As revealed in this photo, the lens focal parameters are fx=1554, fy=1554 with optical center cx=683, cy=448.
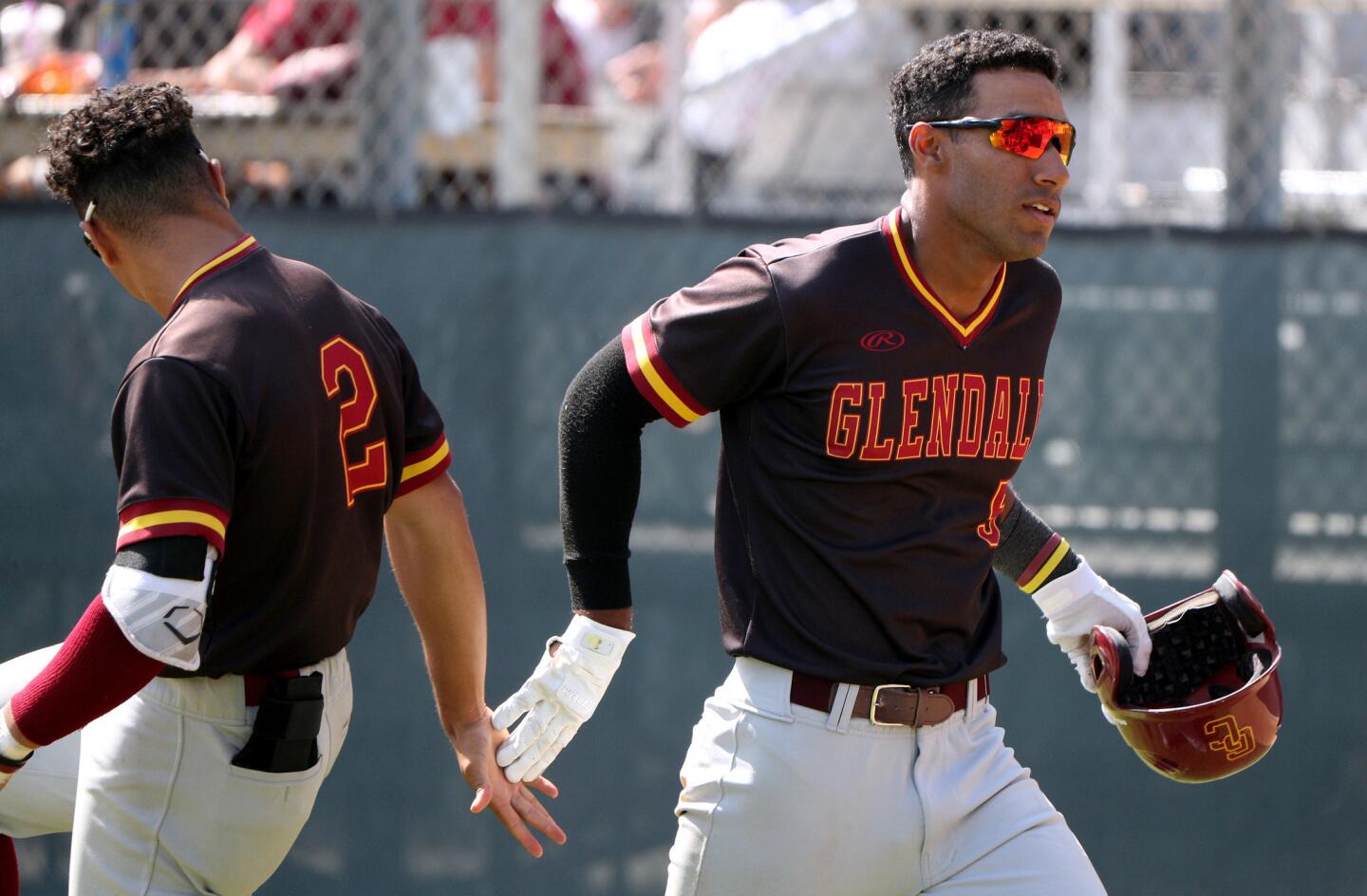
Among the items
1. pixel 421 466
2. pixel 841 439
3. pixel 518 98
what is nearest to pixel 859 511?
pixel 841 439

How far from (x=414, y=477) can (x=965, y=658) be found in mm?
1089

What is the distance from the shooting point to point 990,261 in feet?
9.02

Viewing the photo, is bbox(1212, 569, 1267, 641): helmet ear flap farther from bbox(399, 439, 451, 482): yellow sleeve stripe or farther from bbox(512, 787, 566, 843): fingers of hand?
bbox(399, 439, 451, 482): yellow sleeve stripe

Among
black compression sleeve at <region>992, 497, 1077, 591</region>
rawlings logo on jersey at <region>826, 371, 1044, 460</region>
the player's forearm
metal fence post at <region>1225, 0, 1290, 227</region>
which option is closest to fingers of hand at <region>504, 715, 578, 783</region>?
the player's forearm

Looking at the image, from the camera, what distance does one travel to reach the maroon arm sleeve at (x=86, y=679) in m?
2.40

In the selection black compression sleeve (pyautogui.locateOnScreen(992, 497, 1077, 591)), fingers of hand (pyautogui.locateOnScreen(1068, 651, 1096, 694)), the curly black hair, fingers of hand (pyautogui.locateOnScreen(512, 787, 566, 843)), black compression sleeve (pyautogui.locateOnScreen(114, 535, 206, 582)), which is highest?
the curly black hair

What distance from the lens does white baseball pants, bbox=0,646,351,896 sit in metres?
2.66

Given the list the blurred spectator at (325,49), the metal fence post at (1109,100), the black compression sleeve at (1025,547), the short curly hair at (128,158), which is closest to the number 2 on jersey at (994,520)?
the black compression sleeve at (1025,547)

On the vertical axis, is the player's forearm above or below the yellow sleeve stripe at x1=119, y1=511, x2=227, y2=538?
below

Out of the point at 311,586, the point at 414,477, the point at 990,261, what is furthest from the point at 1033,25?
the point at 311,586

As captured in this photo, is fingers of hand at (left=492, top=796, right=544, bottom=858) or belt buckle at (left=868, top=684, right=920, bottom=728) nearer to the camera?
belt buckle at (left=868, top=684, right=920, bottom=728)

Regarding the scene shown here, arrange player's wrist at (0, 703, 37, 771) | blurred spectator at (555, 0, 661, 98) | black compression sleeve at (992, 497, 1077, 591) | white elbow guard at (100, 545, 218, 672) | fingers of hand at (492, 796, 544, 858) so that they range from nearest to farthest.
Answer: white elbow guard at (100, 545, 218, 672) → player's wrist at (0, 703, 37, 771) → fingers of hand at (492, 796, 544, 858) → black compression sleeve at (992, 497, 1077, 591) → blurred spectator at (555, 0, 661, 98)

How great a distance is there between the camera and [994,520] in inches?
112

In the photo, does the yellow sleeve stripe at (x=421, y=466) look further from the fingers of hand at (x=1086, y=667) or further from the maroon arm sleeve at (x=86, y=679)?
the fingers of hand at (x=1086, y=667)
